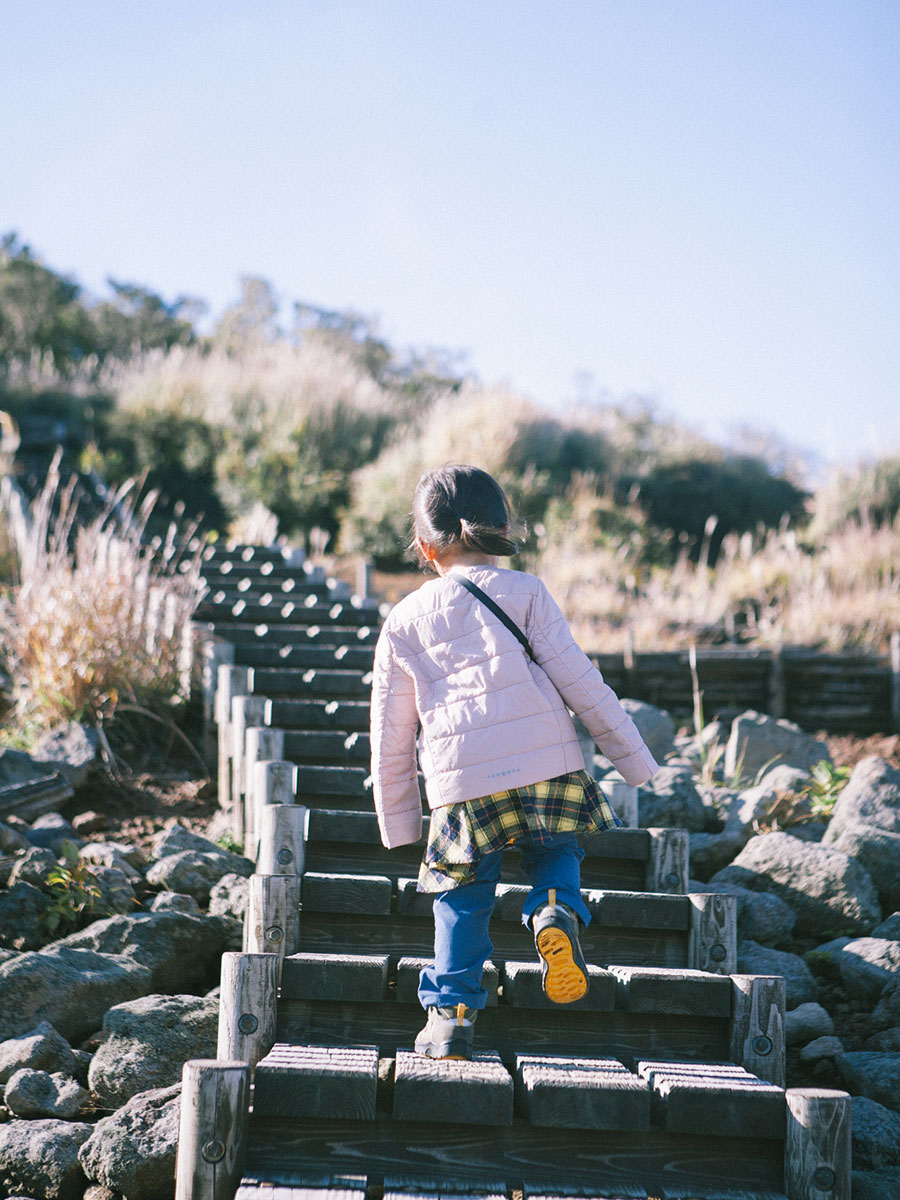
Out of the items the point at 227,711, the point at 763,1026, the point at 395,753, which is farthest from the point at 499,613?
the point at 227,711

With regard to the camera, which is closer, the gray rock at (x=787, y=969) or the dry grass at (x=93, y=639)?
the gray rock at (x=787, y=969)

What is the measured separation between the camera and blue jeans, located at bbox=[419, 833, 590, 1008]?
2863mm

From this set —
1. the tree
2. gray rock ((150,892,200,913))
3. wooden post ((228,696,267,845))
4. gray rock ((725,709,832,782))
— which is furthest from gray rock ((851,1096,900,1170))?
the tree

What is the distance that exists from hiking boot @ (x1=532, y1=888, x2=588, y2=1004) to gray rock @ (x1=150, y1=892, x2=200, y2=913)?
1987mm

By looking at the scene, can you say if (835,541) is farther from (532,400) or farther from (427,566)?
(427,566)

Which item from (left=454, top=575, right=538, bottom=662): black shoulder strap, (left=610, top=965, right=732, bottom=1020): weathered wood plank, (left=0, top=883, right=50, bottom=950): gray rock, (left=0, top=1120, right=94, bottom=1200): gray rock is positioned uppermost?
(left=454, top=575, right=538, bottom=662): black shoulder strap

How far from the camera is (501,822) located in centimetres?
295

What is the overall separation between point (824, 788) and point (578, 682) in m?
3.34

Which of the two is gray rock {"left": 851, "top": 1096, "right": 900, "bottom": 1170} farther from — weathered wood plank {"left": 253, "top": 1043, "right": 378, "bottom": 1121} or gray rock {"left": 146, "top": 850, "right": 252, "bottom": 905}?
gray rock {"left": 146, "top": 850, "right": 252, "bottom": 905}

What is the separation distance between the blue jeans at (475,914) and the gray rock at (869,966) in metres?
1.54

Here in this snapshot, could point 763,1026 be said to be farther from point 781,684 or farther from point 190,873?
point 781,684

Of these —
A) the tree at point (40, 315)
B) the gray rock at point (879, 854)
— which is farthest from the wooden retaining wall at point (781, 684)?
the tree at point (40, 315)

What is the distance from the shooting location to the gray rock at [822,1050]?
11.7ft

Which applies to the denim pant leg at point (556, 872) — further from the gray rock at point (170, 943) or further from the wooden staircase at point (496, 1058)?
the gray rock at point (170, 943)
